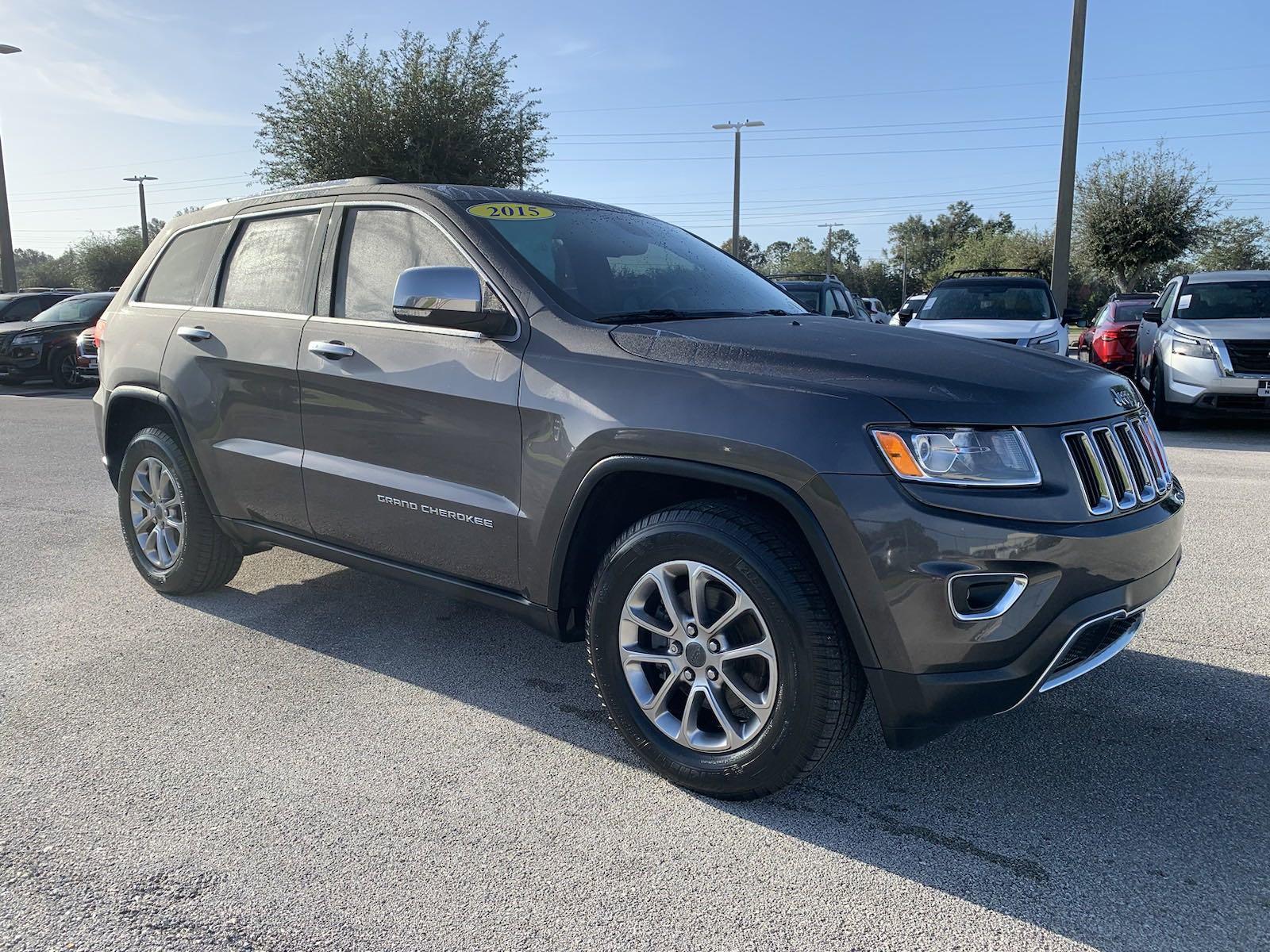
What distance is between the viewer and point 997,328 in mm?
10656

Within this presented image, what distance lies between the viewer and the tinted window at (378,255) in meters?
3.52

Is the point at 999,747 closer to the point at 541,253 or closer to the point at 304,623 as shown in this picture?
the point at 541,253

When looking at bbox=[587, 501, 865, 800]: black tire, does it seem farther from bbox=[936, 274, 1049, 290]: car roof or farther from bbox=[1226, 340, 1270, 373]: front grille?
bbox=[936, 274, 1049, 290]: car roof

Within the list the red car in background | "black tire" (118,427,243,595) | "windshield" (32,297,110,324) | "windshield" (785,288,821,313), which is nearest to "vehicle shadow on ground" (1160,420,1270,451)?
the red car in background

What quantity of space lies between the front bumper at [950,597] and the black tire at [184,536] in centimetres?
305

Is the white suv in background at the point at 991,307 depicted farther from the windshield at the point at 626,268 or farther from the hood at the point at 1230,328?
the windshield at the point at 626,268

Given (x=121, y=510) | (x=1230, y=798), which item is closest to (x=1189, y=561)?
(x=1230, y=798)

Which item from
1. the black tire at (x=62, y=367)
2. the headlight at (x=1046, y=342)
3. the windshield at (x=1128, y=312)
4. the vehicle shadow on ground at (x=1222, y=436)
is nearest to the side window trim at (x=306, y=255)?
the headlight at (x=1046, y=342)

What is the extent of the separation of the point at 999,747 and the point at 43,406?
1480 centimetres

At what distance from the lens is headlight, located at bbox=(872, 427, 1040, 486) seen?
240cm

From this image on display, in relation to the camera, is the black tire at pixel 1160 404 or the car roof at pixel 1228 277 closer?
the black tire at pixel 1160 404

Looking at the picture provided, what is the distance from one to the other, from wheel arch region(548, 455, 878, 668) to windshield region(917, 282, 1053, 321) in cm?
922

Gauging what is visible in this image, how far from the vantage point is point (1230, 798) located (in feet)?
9.00

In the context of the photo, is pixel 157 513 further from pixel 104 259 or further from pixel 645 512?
pixel 104 259
